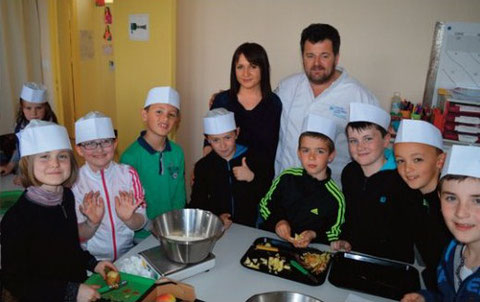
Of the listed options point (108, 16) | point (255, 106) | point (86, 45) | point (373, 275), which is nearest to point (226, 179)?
point (255, 106)

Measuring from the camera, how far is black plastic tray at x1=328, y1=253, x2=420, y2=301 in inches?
45.7

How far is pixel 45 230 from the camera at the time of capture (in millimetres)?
1206

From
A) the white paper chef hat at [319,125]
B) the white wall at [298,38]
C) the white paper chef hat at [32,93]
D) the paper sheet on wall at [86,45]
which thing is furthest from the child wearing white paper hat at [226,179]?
the paper sheet on wall at [86,45]

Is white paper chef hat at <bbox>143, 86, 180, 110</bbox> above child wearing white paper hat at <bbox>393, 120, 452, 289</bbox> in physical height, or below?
above

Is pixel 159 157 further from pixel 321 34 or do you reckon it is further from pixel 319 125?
pixel 321 34

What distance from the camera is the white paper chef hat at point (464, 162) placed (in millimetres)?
1004

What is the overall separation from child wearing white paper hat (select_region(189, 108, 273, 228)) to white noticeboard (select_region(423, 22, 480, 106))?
1655mm

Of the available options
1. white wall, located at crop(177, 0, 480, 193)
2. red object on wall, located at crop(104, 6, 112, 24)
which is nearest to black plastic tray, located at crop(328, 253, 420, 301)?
white wall, located at crop(177, 0, 480, 193)

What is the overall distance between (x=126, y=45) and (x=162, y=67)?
424 mm

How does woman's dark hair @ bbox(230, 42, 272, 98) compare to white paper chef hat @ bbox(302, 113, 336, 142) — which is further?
woman's dark hair @ bbox(230, 42, 272, 98)

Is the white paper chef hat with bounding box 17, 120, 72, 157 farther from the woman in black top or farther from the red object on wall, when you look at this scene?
the red object on wall

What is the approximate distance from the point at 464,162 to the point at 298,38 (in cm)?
207

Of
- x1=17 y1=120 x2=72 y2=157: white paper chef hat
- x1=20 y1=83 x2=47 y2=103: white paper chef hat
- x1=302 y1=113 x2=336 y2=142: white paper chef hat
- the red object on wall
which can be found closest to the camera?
x1=17 y1=120 x2=72 y2=157: white paper chef hat

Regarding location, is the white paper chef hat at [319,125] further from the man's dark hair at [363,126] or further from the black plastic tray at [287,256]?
the black plastic tray at [287,256]
